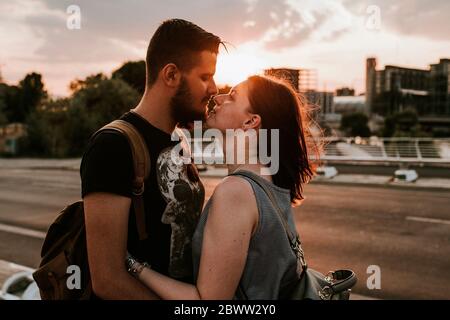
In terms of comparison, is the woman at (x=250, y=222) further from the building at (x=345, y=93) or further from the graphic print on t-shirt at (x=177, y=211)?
the building at (x=345, y=93)

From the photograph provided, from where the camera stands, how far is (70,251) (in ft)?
6.31

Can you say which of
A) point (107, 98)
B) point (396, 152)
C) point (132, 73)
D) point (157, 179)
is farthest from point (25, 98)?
point (157, 179)

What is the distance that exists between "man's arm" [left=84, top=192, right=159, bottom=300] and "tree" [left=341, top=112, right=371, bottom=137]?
52423 mm

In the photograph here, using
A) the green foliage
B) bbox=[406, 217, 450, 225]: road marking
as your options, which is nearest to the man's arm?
bbox=[406, 217, 450, 225]: road marking

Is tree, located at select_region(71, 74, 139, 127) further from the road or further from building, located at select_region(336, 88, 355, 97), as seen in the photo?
building, located at select_region(336, 88, 355, 97)

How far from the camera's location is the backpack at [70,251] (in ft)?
6.18

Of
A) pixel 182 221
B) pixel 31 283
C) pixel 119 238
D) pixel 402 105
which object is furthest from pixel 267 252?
pixel 402 105

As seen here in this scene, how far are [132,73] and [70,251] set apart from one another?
5040 cm

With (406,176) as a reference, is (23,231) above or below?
below

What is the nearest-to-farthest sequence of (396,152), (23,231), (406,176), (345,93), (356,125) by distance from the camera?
(23,231) < (406,176) < (396,152) < (356,125) < (345,93)

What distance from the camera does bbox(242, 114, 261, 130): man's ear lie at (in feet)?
6.62

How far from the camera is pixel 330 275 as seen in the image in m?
2.12

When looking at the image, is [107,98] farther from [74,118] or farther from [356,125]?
[356,125]
